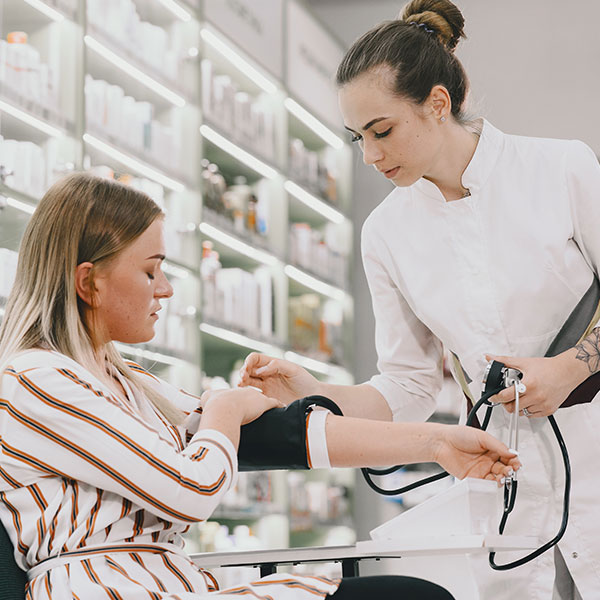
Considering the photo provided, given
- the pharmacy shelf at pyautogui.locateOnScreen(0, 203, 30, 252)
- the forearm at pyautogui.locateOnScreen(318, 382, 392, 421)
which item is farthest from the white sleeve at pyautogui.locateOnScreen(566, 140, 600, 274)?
the pharmacy shelf at pyautogui.locateOnScreen(0, 203, 30, 252)

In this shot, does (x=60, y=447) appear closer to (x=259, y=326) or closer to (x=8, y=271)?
(x=8, y=271)

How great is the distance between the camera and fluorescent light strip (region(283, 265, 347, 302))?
568 centimetres

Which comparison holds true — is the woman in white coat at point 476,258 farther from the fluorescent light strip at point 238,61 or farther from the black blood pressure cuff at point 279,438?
the fluorescent light strip at point 238,61

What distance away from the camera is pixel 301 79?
5.89 m

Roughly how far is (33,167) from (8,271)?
0.49 meters

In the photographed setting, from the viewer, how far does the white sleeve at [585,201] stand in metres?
1.68

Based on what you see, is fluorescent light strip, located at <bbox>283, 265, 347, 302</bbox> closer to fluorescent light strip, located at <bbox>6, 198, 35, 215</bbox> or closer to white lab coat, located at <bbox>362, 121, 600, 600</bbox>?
fluorescent light strip, located at <bbox>6, 198, 35, 215</bbox>

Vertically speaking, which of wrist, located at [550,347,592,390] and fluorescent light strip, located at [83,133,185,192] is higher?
fluorescent light strip, located at [83,133,185,192]

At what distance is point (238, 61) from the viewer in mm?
5152

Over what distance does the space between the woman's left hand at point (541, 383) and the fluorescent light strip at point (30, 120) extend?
2351 millimetres

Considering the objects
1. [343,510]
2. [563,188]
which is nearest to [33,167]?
[563,188]

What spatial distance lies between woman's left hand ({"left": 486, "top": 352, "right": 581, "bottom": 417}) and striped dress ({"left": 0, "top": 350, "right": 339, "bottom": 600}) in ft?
1.56

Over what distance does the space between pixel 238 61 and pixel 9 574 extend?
4.29 meters

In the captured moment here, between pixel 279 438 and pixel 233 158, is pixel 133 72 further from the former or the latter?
pixel 279 438
